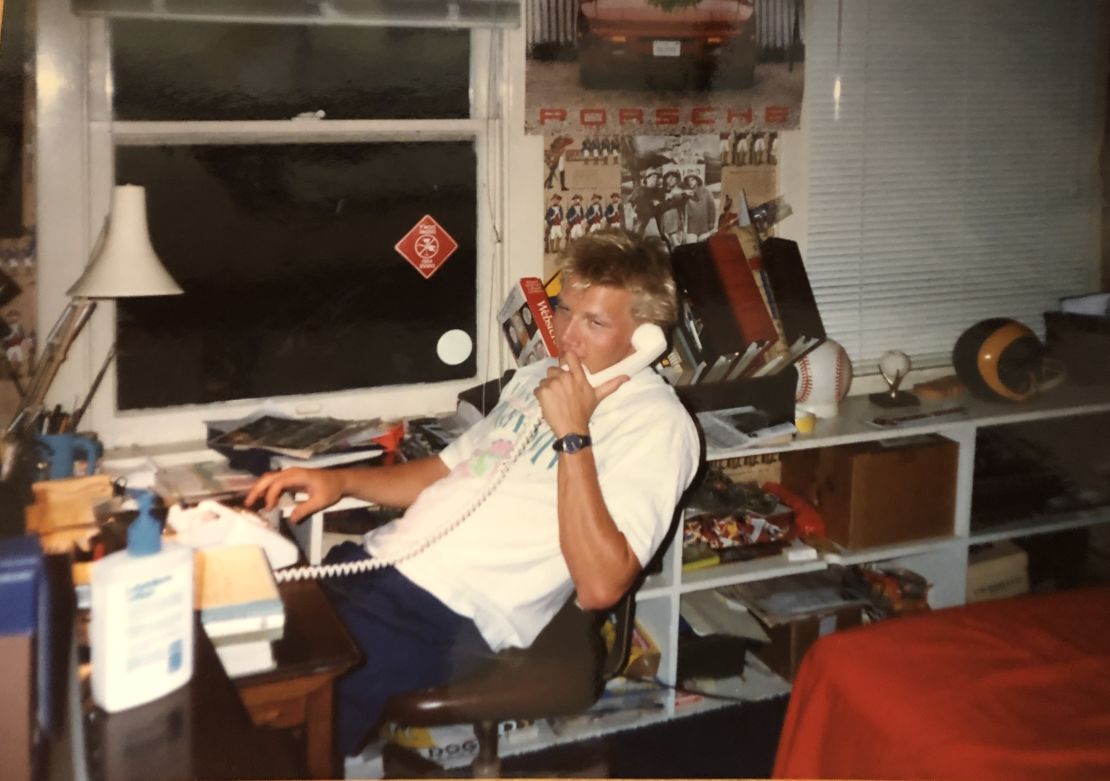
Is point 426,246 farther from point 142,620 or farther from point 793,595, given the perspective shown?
point 142,620

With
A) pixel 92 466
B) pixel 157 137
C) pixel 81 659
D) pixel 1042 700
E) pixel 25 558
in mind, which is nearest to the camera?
pixel 25 558

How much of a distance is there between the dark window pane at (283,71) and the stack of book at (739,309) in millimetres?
695

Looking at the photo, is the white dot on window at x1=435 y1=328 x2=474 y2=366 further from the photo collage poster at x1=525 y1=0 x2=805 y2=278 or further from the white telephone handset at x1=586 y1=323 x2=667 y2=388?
the white telephone handset at x1=586 y1=323 x2=667 y2=388

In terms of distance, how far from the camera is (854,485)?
93.7 inches

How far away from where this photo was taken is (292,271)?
2.22m

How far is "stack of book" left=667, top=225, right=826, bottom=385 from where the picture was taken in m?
2.23

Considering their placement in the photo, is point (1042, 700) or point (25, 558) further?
point (1042, 700)

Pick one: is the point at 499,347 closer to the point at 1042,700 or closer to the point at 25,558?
the point at 1042,700

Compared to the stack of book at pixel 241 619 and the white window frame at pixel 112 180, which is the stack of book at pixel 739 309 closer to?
the white window frame at pixel 112 180

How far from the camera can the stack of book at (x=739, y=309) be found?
2234 mm

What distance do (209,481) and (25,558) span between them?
46.8 inches

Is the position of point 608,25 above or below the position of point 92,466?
above

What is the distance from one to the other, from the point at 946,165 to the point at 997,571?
1151 mm

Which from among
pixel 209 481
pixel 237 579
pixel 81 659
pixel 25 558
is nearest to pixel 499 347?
pixel 209 481
